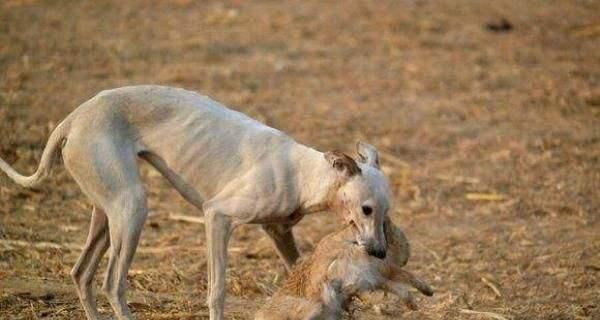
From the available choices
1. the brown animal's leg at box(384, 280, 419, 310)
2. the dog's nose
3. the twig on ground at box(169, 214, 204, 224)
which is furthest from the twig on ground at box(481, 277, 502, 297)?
the twig on ground at box(169, 214, 204, 224)

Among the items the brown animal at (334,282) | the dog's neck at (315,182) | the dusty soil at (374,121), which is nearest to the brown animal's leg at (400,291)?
the brown animal at (334,282)

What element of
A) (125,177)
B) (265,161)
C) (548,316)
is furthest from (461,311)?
(125,177)

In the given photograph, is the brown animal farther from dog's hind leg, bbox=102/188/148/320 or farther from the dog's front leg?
dog's hind leg, bbox=102/188/148/320

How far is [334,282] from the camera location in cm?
587

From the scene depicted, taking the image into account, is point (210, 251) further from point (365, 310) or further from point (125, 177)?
point (365, 310)

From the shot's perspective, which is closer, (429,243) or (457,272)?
(457,272)

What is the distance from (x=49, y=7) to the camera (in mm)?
16047

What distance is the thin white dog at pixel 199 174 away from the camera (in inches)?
242

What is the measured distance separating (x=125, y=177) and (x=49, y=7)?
10.4 metres

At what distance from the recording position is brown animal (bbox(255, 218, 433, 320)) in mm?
5836

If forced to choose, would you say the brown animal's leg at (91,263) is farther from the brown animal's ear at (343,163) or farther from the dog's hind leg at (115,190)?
the brown animal's ear at (343,163)

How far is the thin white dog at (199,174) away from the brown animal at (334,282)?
Answer: 0.09m

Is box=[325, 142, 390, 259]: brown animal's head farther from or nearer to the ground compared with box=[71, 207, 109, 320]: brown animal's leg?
farther from the ground

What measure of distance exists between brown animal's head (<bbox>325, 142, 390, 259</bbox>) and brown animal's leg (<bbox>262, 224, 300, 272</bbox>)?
46 cm
